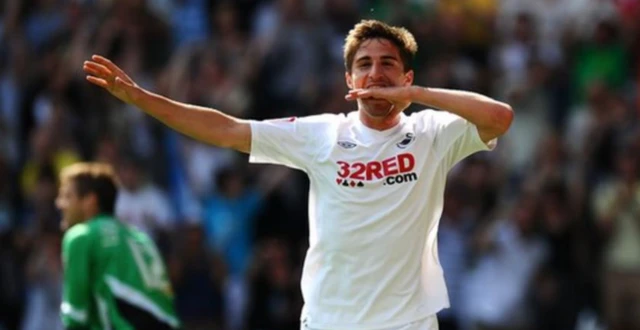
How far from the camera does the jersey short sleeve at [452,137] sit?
25.0 feet

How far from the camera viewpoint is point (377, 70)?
300 inches

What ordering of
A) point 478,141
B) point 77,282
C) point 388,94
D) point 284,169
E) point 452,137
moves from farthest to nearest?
point 284,169 → point 77,282 → point 452,137 → point 478,141 → point 388,94

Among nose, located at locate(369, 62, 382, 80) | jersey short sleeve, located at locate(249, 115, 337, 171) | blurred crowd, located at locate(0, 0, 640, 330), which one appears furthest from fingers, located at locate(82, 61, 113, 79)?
blurred crowd, located at locate(0, 0, 640, 330)

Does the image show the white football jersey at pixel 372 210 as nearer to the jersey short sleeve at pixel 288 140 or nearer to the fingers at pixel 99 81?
the jersey short sleeve at pixel 288 140

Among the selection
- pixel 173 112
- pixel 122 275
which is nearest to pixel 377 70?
pixel 173 112

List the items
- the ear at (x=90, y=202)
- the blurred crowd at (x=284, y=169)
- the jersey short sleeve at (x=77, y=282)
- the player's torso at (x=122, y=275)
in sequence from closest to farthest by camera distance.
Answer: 1. the jersey short sleeve at (x=77, y=282)
2. the player's torso at (x=122, y=275)
3. the ear at (x=90, y=202)
4. the blurred crowd at (x=284, y=169)

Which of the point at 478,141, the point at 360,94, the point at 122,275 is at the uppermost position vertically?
the point at 360,94

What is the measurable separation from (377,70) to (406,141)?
404mm

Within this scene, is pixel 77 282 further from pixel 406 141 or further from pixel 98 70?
pixel 406 141

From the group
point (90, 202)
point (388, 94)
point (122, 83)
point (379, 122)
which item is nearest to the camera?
point (388, 94)

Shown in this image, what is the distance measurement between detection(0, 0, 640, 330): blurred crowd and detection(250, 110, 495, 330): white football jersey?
678cm

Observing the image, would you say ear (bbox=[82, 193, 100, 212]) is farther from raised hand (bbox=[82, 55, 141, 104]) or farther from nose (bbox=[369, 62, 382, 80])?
nose (bbox=[369, 62, 382, 80])

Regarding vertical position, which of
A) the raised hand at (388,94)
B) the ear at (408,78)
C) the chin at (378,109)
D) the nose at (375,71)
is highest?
the nose at (375,71)

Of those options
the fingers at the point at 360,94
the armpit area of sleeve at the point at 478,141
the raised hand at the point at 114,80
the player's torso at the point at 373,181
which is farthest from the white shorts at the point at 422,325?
the raised hand at the point at 114,80
